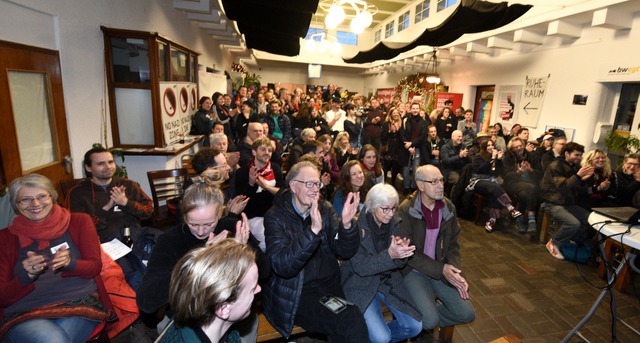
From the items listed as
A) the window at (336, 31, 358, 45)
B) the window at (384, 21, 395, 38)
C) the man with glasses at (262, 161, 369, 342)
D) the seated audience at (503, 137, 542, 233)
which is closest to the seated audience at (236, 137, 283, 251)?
the man with glasses at (262, 161, 369, 342)

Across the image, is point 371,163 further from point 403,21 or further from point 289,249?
point 403,21

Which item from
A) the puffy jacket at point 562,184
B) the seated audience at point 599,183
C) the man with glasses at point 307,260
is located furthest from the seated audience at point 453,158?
the man with glasses at point 307,260

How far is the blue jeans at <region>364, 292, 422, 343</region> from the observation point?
86.1 inches

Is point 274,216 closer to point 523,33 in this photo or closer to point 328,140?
point 328,140

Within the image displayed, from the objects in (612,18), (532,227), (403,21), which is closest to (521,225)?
(532,227)

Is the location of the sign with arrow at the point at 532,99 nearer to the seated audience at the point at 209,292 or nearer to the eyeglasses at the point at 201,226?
the eyeglasses at the point at 201,226

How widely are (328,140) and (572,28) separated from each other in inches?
220

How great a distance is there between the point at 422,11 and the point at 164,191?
13.8 m

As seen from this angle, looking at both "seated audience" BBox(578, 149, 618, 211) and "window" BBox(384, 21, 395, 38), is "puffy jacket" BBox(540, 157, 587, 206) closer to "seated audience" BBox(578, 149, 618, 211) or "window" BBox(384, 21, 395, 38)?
"seated audience" BBox(578, 149, 618, 211)

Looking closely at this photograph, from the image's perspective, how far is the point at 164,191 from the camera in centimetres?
398

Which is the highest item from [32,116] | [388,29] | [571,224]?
[388,29]

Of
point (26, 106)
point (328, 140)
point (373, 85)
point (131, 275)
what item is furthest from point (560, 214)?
point (373, 85)

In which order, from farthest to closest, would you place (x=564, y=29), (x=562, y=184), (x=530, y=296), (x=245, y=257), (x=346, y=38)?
(x=346, y=38)
(x=564, y=29)
(x=562, y=184)
(x=530, y=296)
(x=245, y=257)

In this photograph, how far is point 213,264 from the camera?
1.22m
